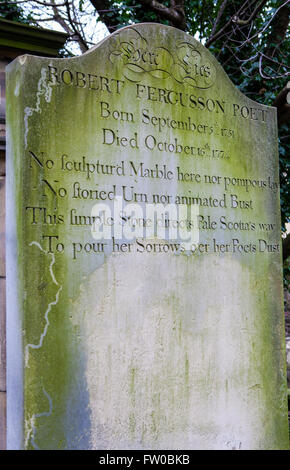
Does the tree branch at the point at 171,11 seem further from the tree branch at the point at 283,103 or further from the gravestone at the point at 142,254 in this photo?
the gravestone at the point at 142,254

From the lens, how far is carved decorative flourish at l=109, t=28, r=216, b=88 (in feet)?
9.71

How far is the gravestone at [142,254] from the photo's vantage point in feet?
8.39

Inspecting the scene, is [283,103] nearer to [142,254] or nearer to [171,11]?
[171,11]

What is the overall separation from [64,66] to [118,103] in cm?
37

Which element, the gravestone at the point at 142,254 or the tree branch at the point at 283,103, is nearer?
the gravestone at the point at 142,254

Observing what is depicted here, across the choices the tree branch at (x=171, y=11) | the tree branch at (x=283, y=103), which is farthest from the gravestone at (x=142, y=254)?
the tree branch at (x=171, y=11)

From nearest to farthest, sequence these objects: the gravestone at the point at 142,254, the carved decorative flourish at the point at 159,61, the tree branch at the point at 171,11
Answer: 1. the gravestone at the point at 142,254
2. the carved decorative flourish at the point at 159,61
3. the tree branch at the point at 171,11

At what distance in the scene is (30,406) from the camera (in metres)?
2.47

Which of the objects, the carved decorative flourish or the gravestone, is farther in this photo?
the carved decorative flourish

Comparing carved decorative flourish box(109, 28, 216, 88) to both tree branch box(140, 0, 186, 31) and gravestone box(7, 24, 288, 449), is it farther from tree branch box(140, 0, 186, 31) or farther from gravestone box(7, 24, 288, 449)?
tree branch box(140, 0, 186, 31)

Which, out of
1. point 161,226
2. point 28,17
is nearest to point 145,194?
point 161,226

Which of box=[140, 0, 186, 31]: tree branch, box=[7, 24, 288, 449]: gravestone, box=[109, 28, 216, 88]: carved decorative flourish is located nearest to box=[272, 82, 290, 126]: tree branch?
box=[7, 24, 288, 449]: gravestone

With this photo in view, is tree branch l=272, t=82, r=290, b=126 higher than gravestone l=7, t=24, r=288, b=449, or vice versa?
tree branch l=272, t=82, r=290, b=126

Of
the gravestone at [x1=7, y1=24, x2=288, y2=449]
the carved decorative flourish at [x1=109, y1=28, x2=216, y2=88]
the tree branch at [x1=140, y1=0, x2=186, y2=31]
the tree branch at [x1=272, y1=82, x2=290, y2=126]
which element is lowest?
the gravestone at [x1=7, y1=24, x2=288, y2=449]
